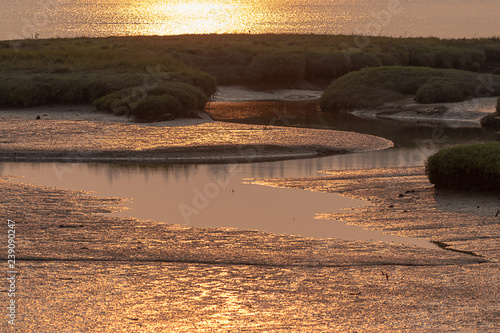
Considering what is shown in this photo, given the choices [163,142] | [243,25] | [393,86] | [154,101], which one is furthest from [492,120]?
[243,25]

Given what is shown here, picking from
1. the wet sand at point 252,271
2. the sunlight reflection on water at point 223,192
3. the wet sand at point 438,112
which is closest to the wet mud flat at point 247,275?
the wet sand at point 252,271

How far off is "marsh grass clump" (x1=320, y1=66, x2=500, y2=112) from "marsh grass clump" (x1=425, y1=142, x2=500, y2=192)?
64.7 ft

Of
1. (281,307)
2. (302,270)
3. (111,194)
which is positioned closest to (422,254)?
(302,270)

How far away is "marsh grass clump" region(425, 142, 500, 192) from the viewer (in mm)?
16828

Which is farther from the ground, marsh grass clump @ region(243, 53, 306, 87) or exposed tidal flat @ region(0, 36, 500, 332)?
marsh grass clump @ region(243, 53, 306, 87)

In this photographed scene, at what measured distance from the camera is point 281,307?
9.95 meters

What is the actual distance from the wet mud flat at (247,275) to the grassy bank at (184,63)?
1735 cm

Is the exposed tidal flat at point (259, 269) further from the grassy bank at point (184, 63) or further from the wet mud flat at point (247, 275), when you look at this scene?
the grassy bank at point (184, 63)

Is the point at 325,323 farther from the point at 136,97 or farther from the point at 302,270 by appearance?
the point at 136,97

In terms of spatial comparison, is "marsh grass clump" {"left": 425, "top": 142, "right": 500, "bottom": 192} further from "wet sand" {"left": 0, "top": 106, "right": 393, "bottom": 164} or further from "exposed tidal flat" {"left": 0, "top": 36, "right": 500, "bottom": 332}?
"wet sand" {"left": 0, "top": 106, "right": 393, "bottom": 164}

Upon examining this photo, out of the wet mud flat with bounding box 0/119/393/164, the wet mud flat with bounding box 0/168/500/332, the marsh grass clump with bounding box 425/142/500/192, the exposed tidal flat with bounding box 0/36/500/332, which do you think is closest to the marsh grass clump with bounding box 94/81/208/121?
the wet mud flat with bounding box 0/119/393/164

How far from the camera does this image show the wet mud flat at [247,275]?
9.47 m

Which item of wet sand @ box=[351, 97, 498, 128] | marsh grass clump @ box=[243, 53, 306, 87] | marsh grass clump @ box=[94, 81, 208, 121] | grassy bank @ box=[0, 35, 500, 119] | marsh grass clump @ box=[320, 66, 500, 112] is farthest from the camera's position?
marsh grass clump @ box=[243, 53, 306, 87]

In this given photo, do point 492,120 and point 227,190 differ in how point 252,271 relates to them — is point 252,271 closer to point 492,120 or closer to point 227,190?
point 227,190
